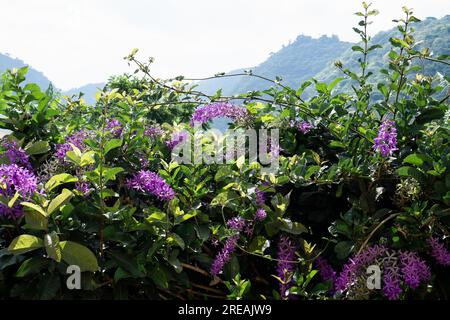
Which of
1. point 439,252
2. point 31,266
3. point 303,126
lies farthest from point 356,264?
point 31,266

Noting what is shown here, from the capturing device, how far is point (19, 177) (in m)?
1.21

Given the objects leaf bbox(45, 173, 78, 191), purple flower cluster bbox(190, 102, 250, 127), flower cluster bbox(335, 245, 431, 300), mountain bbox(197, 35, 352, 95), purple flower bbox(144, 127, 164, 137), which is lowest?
flower cluster bbox(335, 245, 431, 300)

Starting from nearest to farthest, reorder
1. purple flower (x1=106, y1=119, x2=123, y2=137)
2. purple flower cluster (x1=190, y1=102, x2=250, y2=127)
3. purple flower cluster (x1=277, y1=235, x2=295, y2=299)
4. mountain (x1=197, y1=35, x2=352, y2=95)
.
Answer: purple flower cluster (x1=277, y1=235, x2=295, y2=299)
purple flower (x1=106, y1=119, x2=123, y2=137)
purple flower cluster (x1=190, y1=102, x2=250, y2=127)
mountain (x1=197, y1=35, x2=352, y2=95)

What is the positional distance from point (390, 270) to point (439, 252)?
0.46 ft

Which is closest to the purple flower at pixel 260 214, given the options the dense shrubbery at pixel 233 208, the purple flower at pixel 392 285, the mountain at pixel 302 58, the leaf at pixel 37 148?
the dense shrubbery at pixel 233 208

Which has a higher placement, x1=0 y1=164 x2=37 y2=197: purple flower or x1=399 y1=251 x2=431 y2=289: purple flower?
x1=0 y1=164 x2=37 y2=197: purple flower

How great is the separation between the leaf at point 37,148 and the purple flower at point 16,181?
25 centimetres

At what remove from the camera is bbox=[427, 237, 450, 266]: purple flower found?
1.29 meters

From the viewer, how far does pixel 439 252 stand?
1293 mm

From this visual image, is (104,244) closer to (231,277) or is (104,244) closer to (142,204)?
(142,204)

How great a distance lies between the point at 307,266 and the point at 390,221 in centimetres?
29

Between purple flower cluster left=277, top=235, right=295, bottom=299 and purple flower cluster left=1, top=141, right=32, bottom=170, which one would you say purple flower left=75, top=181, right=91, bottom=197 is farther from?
purple flower cluster left=277, top=235, right=295, bottom=299

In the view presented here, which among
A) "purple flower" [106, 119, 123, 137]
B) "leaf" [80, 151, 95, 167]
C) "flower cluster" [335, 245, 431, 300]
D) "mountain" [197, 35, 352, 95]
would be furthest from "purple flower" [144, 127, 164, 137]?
"mountain" [197, 35, 352, 95]

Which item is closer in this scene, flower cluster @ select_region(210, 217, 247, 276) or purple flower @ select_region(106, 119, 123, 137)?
flower cluster @ select_region(210, 217, 247, 276)
